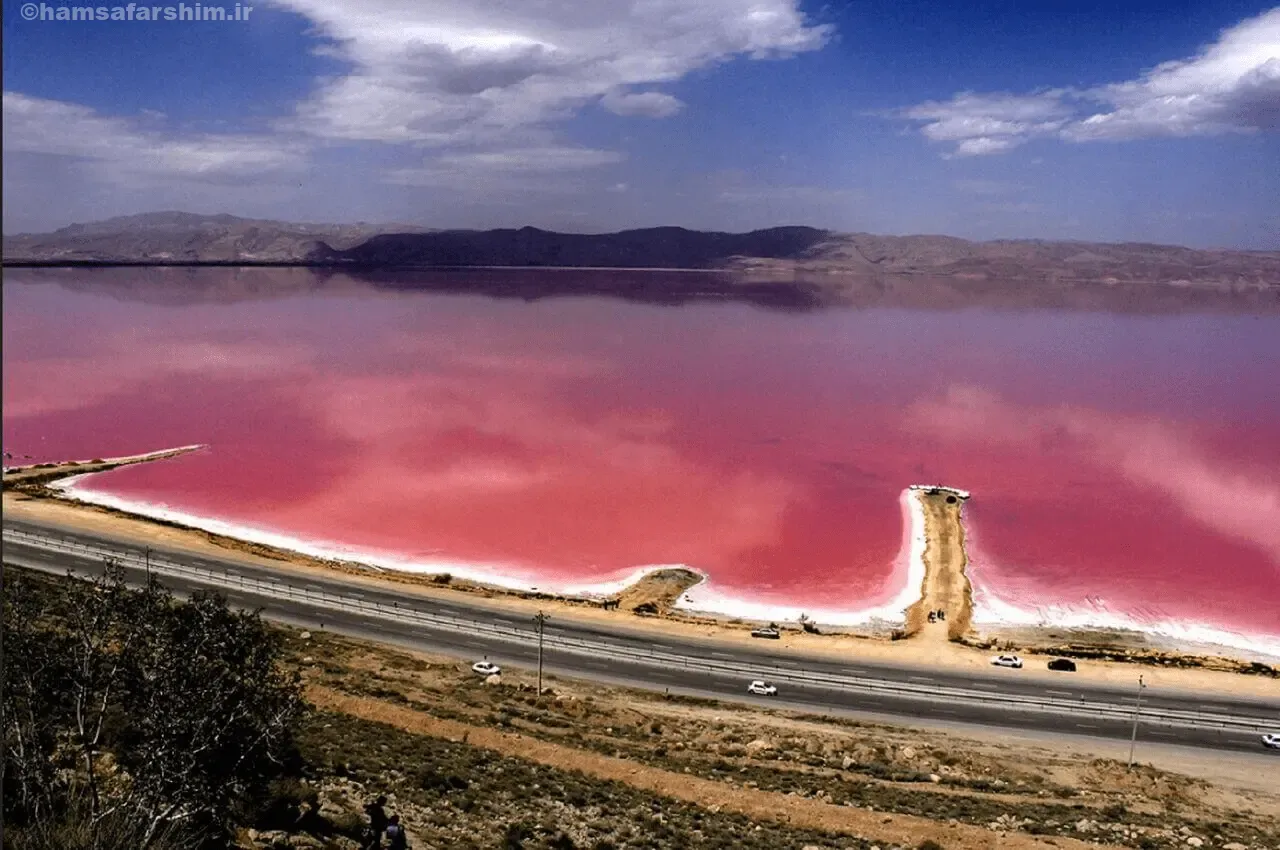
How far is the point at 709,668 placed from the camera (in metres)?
48.4

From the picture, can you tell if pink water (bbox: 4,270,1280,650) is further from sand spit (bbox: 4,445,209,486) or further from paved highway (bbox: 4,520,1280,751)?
paved highway (bbox: 4,520,1280,751)

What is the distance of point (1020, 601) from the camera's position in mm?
61875

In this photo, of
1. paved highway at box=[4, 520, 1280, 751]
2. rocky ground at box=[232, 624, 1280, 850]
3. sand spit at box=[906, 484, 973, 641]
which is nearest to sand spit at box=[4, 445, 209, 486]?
paved highway at box=[4, 520, 1280, 751]

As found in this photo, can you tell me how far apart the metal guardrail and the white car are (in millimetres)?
4811

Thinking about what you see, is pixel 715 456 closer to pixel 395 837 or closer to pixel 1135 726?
pixel 1135 726

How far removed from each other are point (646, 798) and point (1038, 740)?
22319 mm

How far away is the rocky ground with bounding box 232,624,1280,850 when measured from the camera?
25.4m

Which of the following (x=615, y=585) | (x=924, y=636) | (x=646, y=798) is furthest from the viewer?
(x=615, y=585)

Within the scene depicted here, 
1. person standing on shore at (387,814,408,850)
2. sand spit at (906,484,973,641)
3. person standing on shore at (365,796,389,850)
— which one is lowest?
sand spit at (906,484,973,641)

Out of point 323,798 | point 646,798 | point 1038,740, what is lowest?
point 1038,740

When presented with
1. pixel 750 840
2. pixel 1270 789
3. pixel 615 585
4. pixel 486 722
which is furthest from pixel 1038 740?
pixel 615 585

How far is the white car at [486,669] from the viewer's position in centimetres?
4569

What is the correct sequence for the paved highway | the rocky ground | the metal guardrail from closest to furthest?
the rocky ground, the paved highway, the metal guardrail

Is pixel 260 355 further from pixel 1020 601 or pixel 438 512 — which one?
pixel 1020 601
